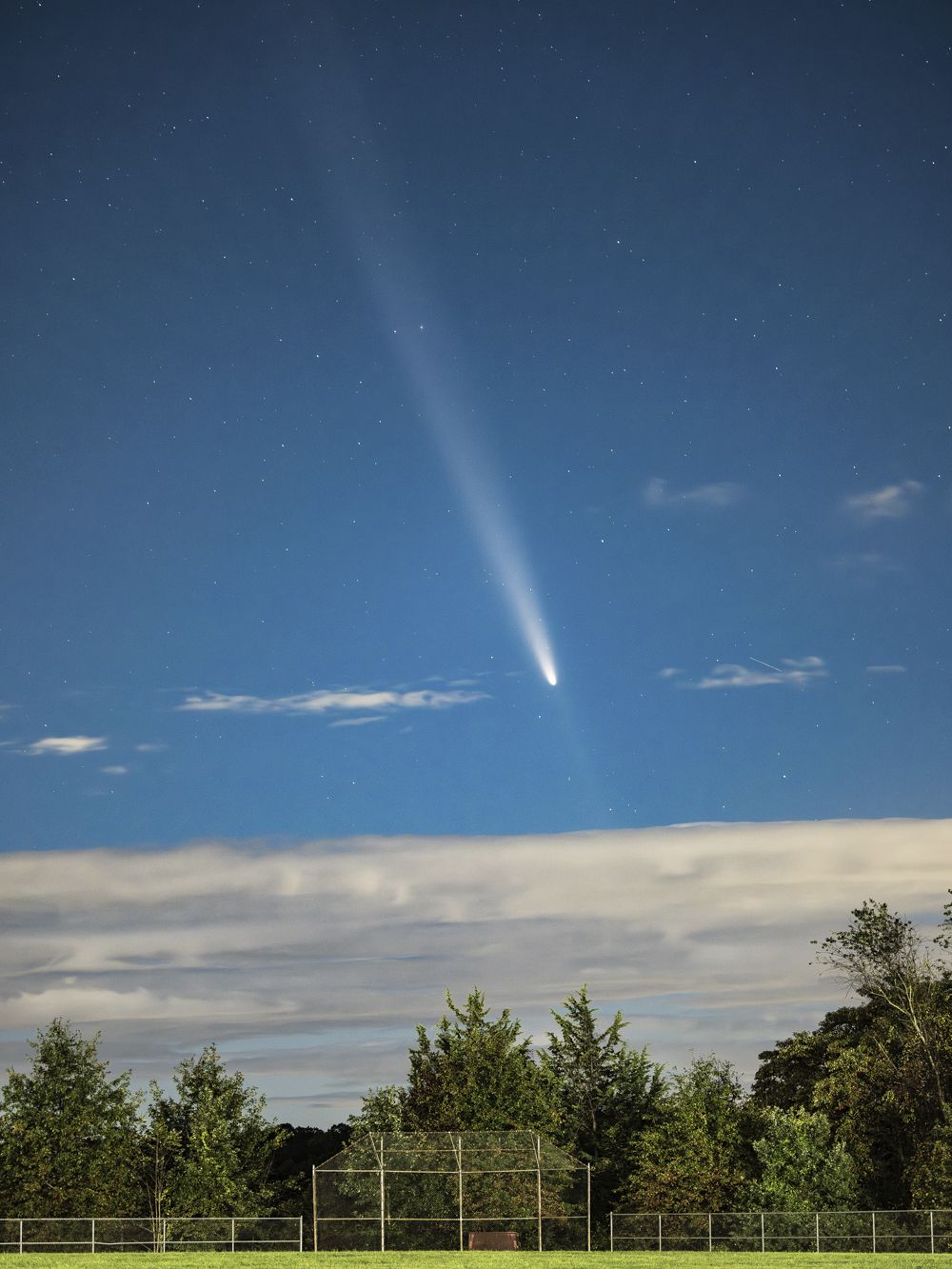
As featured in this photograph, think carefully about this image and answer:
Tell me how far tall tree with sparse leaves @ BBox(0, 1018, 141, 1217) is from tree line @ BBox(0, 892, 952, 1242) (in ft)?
0.22

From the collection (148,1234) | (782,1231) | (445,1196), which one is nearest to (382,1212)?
(445,1196)

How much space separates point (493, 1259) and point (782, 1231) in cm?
1305

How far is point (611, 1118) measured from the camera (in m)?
58.6

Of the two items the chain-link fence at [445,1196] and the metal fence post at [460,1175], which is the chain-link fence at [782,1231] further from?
the metal fence post at [460,1175]

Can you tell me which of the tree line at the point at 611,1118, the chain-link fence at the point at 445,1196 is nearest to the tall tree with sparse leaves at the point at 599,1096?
the tree line at the point at 611,1118

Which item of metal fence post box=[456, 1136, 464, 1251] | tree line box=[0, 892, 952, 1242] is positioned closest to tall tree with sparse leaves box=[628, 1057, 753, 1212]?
tree line box=[0, 892, 952, 1242]

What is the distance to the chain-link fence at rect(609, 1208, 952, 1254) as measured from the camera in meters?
40.5

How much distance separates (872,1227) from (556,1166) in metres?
9.24

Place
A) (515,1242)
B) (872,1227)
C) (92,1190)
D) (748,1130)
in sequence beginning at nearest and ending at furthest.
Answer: (515,1242) < (872,1227) < (92,1190) < (748,1130)

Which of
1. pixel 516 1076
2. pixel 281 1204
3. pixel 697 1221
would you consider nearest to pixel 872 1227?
pixel 697 1221

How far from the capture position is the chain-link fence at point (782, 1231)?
4053 centimetres

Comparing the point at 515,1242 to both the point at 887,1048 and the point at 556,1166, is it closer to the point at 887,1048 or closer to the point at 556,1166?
the point at 556,1166

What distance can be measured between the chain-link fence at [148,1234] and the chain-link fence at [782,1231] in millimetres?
9977

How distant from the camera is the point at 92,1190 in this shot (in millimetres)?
50281
